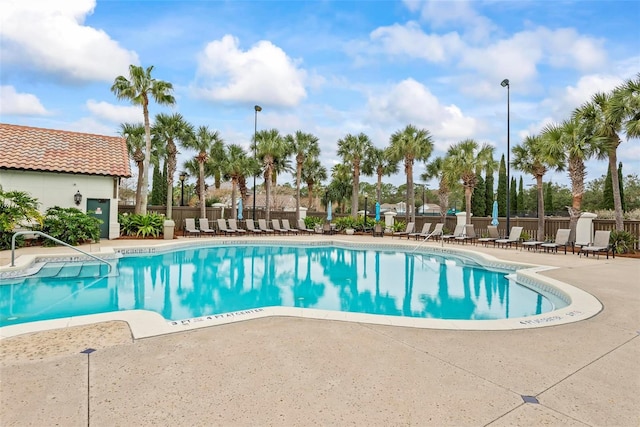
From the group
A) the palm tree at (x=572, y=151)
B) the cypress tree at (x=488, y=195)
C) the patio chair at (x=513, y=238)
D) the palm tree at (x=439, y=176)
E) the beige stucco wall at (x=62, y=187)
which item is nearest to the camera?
the palm tree at (x=572, y=151)

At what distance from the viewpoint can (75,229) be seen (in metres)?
12.9

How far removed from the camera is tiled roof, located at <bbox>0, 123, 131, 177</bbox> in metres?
14.0

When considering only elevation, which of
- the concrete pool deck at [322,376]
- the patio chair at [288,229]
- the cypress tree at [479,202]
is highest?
the cypress tree at [479,202]

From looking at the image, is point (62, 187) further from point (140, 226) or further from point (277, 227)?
point (277, 227)

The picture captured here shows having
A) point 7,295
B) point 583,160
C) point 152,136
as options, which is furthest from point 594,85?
point 152,136

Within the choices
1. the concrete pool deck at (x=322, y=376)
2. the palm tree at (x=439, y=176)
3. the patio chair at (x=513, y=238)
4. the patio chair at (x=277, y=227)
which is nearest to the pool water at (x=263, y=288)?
the concrete pool deck at (x=322, y=376)

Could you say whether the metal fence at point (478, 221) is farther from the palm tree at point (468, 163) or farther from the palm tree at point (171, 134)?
the palm tree at point (468, 163)

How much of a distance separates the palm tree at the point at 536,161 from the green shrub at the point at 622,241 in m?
3.39

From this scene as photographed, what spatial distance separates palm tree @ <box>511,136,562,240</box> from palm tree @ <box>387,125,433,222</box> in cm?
547

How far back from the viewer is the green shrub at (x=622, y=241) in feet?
40.4

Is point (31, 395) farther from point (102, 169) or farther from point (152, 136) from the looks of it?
point (152, 136)

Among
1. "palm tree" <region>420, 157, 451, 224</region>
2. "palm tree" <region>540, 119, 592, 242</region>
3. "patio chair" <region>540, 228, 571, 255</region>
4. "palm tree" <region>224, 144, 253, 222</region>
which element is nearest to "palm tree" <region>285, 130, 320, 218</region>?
"palm tree" <region>224, 144, 253, 222</region>

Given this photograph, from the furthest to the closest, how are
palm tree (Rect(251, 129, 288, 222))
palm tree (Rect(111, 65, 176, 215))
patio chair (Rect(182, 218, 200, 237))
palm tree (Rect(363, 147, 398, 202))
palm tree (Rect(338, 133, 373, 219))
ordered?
palm tree (Rect(363, 147, 398, 202)) → palm tree (Rect(338, 133, 373, 219)) → palm tree (Rect(251, 129, 288, 222)) → patio chair (Rect(182, 218, 200, 237)) → palm tree (Rect(111, 65, 176, 215))

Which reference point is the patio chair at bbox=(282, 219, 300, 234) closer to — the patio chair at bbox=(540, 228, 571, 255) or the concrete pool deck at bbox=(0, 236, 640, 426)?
the patio chair at bbox=(540, 228, 571, 255)
